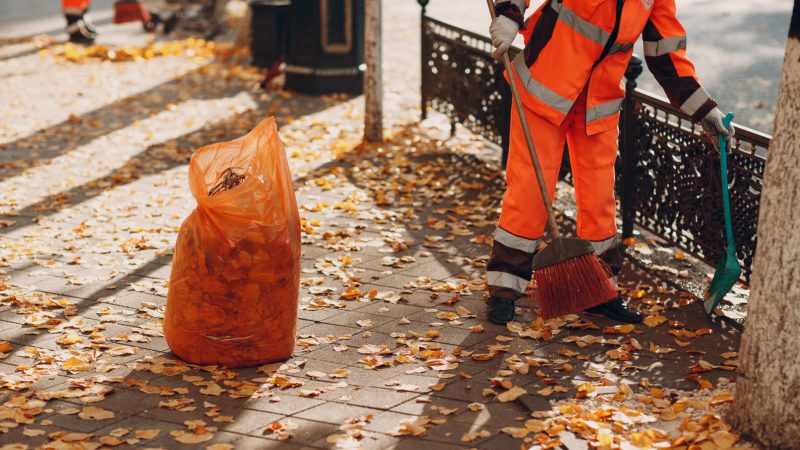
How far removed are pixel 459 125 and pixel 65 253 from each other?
4.42 m

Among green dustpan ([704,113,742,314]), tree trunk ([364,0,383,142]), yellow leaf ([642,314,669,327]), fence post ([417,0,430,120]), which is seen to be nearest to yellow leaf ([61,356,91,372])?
yellow leaf ([642,314,669,327])

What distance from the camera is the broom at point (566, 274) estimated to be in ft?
16.1

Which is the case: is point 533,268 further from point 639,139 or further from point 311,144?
point 311,144

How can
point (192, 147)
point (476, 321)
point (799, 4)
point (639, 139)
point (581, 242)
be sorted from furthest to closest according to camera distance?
1. point (192, 147)
2. point (639, 139)
3. point (476, 321)
4. point (581, 242)
5. point (799, 4)

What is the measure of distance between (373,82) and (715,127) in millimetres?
4482

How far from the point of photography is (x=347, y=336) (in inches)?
203

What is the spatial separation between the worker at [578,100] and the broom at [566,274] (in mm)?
152

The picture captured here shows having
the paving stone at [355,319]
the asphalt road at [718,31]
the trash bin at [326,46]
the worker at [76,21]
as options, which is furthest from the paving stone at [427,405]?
the worker at [76,21]

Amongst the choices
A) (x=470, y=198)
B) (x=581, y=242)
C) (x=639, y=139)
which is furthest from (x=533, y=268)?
(x=470, y=198)

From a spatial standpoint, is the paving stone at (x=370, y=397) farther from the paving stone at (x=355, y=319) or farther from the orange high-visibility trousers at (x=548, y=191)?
the orange high-visibility trousers at (x=548, y=191)

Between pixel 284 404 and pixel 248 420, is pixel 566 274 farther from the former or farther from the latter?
pixel 248 420

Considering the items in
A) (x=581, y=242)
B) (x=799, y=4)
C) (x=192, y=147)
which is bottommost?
(x=192, y=147)

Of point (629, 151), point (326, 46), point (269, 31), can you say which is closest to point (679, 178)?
point (629, 151)

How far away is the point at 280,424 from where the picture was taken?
13.9 feet
